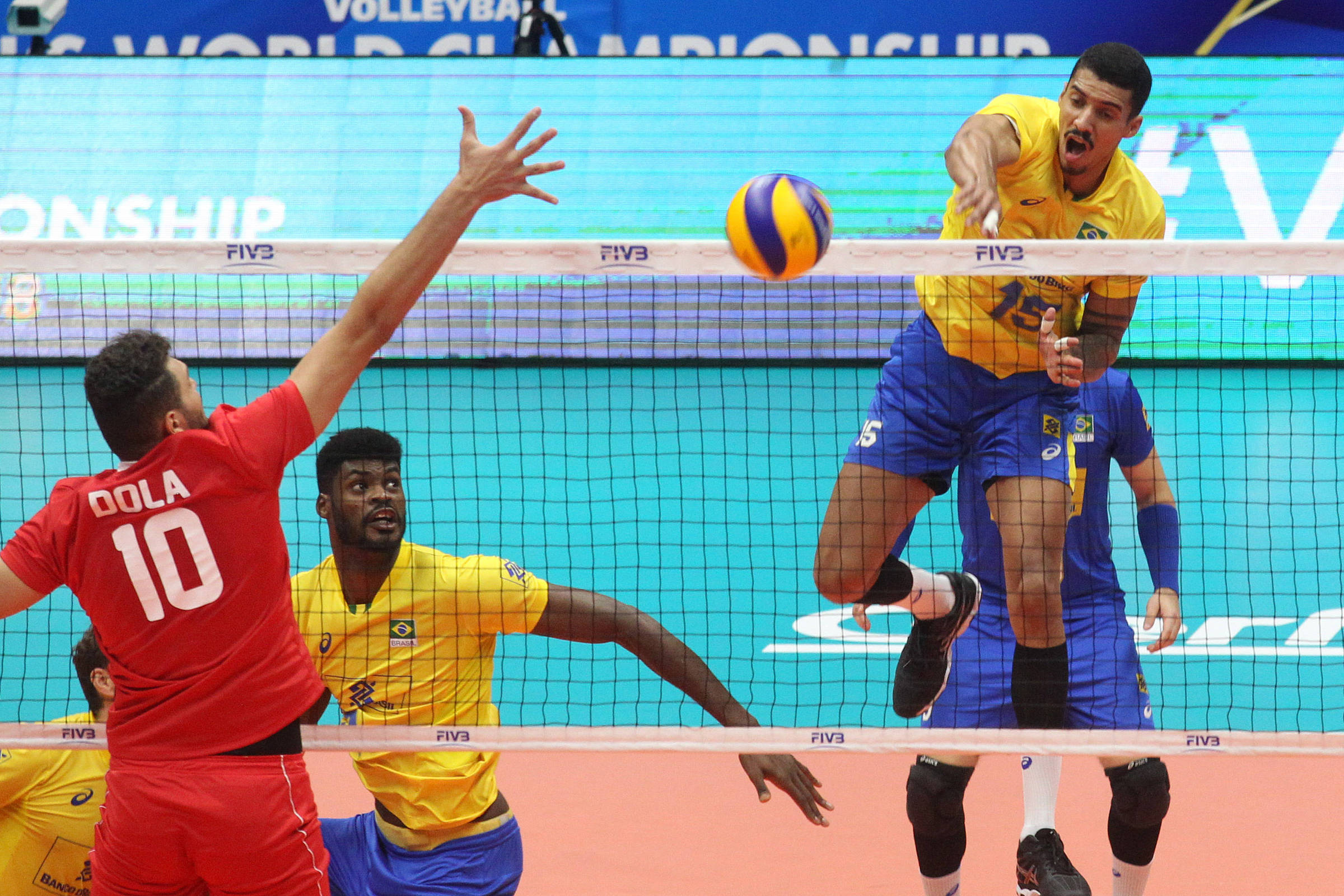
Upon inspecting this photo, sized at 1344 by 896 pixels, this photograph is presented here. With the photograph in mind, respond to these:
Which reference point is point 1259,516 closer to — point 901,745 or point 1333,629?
point 1333,629

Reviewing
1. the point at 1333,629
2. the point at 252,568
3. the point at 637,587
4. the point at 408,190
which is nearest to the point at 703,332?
the point at 408,190

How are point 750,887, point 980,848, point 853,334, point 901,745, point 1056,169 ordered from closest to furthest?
1. point 901,745
2. point 1056,169
3. point 750,887
4. point 980,848
5. point 853,334

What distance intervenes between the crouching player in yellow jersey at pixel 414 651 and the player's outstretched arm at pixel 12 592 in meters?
1.18

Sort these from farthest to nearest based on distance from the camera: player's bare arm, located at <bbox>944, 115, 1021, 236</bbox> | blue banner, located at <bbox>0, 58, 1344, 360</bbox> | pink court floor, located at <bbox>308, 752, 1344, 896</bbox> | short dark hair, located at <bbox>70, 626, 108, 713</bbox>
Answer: blue banner, located at <bbox>0, 58, 1344, 360</bbox> < pink court floor, located at <bbox>308, 752, 1344, 896</bbox> < short dark hair, located at <bbox>70, 626, 108, 713</bbox> < player's bare arm, located at <bbox>944, 115, 1021, 236</bbox>

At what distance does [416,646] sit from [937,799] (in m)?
2.05

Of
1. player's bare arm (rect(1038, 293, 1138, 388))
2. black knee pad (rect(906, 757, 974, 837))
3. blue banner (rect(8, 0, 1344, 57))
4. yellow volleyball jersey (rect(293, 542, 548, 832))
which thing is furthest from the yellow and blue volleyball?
blue banner (rect(8, 0, 1344, 57))

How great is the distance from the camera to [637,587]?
874 centimetres

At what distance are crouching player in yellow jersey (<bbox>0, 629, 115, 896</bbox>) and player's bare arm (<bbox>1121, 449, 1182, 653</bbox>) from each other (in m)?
3.84

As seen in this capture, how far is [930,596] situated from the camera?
219 inches

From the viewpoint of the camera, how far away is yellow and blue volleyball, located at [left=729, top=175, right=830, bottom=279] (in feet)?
14.3

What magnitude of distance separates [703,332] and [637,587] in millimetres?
3983

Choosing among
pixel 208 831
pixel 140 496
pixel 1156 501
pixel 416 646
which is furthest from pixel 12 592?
pixel 1156 501

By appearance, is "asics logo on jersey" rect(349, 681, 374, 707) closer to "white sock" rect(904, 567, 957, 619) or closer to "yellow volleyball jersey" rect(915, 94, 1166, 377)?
"white sock" rect(904, 567, 957, 619)

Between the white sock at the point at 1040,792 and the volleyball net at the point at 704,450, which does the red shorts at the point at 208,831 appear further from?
the white sock at the point at 1040,792
